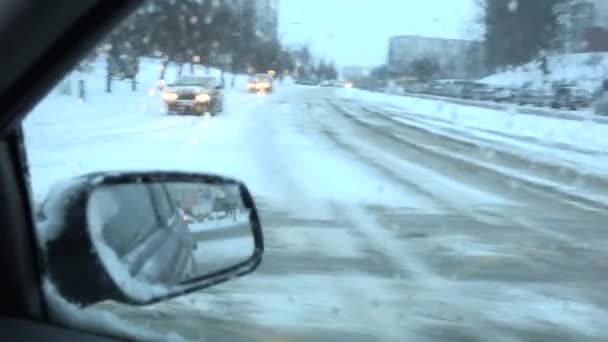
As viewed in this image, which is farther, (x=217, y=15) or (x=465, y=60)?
(x=465, y=60)

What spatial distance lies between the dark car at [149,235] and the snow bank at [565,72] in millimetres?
13343

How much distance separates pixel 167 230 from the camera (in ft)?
14.2

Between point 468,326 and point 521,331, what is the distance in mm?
320

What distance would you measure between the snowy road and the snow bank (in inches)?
68.7

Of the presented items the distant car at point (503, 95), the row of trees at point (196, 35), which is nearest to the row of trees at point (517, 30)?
the row of trees at point (196, 35)

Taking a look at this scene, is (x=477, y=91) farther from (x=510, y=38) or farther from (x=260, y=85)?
(x=260, y=85)

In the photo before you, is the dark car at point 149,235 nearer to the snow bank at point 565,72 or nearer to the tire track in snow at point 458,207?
the tire track in snow at point 458,207

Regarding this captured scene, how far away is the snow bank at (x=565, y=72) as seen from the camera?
18047 mm

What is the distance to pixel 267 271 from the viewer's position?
717cm

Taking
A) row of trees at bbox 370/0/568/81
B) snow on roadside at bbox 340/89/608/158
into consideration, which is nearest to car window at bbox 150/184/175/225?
row of trees at bbox 370/0/568/81

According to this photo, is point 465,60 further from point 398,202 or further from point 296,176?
point 398,202

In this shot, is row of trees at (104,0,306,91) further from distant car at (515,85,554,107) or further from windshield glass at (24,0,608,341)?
distant car at (515,85,554,107)

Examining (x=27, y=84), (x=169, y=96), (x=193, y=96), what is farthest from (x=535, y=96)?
(x=27, y=84)

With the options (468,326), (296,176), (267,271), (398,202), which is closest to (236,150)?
(296,176)
